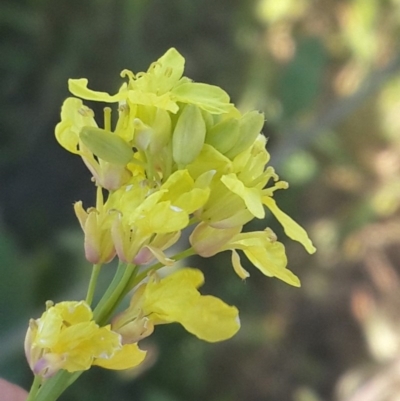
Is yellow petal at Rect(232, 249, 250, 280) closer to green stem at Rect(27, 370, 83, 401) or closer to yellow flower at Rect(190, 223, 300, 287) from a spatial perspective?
yellow flower at Rect(190, 223, 300, 287)

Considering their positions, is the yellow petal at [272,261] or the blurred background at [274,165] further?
the blurred background at [274,165]

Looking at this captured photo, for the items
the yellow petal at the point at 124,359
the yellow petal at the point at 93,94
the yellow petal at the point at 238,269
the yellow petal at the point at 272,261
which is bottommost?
the yellow petal at the point at 124,359

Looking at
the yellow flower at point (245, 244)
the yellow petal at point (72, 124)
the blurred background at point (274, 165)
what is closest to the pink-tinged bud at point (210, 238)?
the yellow flower at point (245, 244)

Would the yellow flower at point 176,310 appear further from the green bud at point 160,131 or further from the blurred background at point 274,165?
the blurred background at point 274,165

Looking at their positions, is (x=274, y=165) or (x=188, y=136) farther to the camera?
(x=274, y=165)

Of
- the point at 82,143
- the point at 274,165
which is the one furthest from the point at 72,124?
the point at 274,165

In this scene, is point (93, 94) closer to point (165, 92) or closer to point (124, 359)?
point (165, 92)

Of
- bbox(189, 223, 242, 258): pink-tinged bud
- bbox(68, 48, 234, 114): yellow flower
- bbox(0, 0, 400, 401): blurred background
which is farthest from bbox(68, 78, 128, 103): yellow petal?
bbox(0, 0, 400, 401): blurred background
